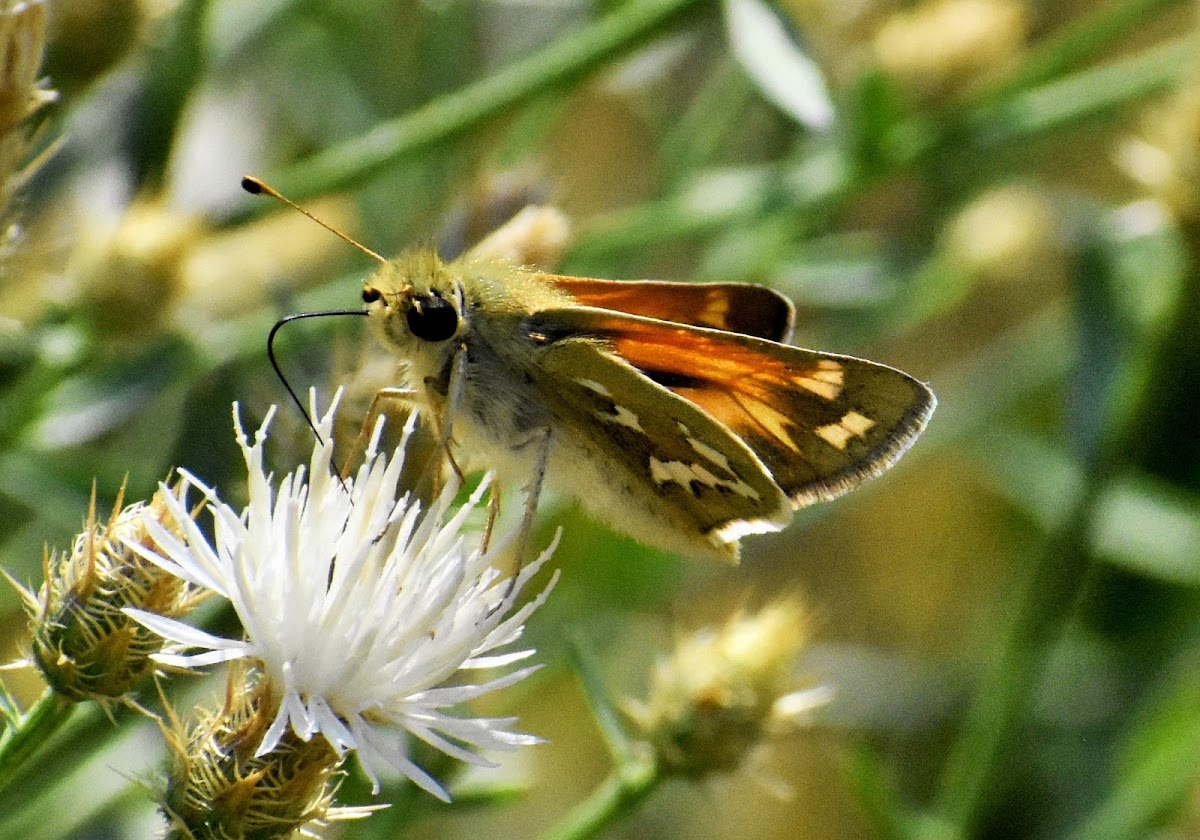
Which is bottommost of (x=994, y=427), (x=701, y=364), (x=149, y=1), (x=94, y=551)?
(x=994, y=427)

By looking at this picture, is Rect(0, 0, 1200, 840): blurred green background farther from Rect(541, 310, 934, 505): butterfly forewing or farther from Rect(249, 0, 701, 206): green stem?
Rect(541, 310, 934, 505): butterfly forewing

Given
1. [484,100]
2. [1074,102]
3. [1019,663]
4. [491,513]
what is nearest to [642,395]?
[491,513]

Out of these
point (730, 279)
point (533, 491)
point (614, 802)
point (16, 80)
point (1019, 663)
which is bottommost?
point (1019, 663)

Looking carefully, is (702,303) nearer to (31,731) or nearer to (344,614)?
(344,614)

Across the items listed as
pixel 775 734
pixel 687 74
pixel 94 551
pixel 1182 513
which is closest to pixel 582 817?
pixel 775 734

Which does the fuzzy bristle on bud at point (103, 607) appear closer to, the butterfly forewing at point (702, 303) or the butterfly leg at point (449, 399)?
the butterfly leg at point (449, 399)

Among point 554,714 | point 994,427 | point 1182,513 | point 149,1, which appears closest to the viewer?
point 149,1

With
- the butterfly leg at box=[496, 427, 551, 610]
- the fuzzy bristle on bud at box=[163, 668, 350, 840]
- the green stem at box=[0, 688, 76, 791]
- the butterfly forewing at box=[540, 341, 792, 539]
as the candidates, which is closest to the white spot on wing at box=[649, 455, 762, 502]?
the butterfly forewing at box=[540, 341, 792, 539]

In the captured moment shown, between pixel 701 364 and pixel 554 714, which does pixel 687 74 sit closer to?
pixel 554 714
